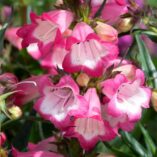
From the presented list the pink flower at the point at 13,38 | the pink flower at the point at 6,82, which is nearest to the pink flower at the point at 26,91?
the pink flower at the point at 6,82

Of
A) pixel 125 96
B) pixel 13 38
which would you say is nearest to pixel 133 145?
pixel 125 96

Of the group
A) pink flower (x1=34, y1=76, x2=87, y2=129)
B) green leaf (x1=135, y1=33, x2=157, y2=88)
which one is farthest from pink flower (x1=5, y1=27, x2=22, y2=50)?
pink flower (x1=34, y1=76, x2=87, y2=129)

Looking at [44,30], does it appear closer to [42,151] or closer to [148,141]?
[42,151]

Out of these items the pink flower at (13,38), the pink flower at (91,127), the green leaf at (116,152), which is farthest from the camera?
the pink flower at (13,38)

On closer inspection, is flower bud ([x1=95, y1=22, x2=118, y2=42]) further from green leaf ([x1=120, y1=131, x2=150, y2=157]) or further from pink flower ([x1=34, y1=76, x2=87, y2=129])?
green leaf ([x1=120, y1=131, x2=150, y2=157])

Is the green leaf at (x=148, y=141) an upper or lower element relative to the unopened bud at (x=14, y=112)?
lower

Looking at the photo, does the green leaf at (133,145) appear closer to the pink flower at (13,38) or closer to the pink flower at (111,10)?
the pink flower at (111,10)
